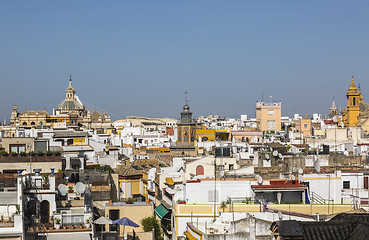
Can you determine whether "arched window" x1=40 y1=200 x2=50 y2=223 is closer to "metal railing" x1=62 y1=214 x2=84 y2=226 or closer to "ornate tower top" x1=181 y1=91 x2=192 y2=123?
"metal railing" x1=62 y1=214 x2=84 y2=226

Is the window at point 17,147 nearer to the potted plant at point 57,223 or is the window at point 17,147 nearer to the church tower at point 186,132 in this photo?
the potted plant at point 57,223

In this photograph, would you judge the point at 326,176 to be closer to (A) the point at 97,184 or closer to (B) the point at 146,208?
(B) the point at 146,208

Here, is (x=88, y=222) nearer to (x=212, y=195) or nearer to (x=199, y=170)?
(x=212, y=195)

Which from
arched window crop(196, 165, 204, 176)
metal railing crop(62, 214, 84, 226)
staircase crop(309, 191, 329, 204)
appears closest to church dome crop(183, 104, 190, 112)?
arched window crop(196, 165, 204, 176)

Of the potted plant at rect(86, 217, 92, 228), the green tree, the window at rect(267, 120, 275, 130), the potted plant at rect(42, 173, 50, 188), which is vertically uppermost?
the window at rect(267, 120, 275, 130)

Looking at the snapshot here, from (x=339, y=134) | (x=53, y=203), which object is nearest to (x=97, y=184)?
(x=53, y=203)

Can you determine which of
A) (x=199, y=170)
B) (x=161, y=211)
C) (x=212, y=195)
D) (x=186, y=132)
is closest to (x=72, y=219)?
(x=212, y=195)

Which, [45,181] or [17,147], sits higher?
[17,147]

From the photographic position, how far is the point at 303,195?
25812 mm

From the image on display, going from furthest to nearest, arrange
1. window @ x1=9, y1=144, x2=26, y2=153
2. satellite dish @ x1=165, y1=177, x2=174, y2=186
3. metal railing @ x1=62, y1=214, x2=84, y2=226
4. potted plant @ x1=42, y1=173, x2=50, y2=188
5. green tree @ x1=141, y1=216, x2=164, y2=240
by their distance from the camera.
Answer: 1. window @ x1=9, y1=144, x2=26, y2=153
2. satellite dish @ x1=165, y1=177, x2=174, y2=186
3. green tree @ x1=141, y1=216, x2=164, y2=240
4. potted plant @ x1=42, y1=173, x2=50, y2=188
5. metal railing @ x1=62, y1=214, x2=84, y2=226

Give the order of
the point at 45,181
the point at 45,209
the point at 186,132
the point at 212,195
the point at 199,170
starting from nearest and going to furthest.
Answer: the point at 45,209 → the point at 45,181 → the point at 212,195 → the point at 199,170 → the point at 186,132

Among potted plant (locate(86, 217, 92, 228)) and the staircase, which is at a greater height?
the staircase

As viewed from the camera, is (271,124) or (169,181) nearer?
(169,181)

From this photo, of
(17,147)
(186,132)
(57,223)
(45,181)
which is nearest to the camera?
(57,223)
